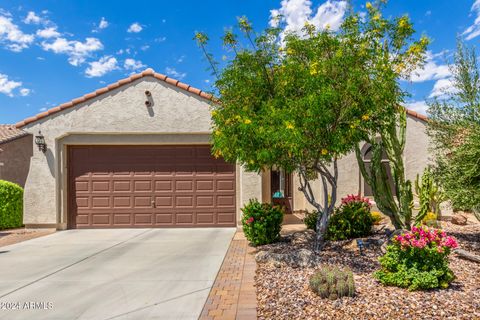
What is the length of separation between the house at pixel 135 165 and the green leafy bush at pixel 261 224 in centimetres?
256

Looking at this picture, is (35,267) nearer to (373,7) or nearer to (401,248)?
(401,248)

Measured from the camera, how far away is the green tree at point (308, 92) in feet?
16.6

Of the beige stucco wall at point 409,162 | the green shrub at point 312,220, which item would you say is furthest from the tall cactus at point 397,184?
the beige stucco wall at point 409,162

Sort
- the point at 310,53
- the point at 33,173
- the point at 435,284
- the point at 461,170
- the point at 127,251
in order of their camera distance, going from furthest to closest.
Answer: the point at 33,173 → the point at 127,251 → the point at 461,170 → the point at 310,53 → the point at 435,284

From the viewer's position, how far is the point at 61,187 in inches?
416

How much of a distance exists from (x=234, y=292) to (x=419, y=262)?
282 cm

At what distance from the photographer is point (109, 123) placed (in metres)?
10.4

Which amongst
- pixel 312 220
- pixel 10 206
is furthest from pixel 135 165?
pixel 312 220

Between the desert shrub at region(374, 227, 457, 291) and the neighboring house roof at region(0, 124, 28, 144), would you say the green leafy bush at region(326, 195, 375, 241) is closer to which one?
the desert shrub at region(374, 227, 457, 291)

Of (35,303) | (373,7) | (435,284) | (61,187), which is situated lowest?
(35,303)

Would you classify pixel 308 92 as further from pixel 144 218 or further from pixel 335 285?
pixel 144 218

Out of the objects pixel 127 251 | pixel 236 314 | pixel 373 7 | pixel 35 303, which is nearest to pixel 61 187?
pixel 127 251

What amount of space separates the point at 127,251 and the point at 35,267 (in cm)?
187

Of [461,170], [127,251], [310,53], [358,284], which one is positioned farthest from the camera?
[127,251]
